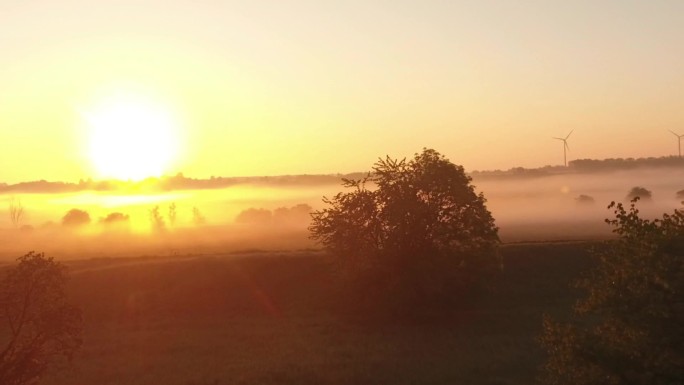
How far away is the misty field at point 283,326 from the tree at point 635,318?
46.5 feet

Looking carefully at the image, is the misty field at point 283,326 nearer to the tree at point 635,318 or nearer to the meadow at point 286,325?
the meadow at point 286,325

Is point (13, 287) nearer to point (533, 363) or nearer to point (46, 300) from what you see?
point (46, 300)

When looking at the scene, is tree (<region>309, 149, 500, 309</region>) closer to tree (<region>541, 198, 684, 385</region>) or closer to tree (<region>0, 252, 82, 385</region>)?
tree (<region>541, 198, 684, 385</region>)

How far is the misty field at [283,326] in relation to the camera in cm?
4347

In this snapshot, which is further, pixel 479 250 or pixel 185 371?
pixel 479 250

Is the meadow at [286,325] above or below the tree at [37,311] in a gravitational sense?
below

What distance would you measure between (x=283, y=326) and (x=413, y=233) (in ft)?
46.8

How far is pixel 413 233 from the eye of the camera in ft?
205

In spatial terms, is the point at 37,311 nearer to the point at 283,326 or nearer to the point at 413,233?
the point at 283,326

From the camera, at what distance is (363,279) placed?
61344mm

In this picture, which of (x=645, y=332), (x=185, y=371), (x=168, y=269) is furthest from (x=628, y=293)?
(x=168, y=269)

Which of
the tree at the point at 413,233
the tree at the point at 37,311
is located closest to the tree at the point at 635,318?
the tree at the point at 37,311

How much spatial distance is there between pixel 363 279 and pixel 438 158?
1380 centimetres

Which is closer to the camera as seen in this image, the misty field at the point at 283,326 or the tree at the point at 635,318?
the tree at the point at 635,318
